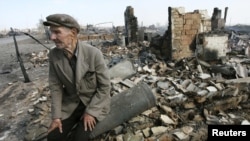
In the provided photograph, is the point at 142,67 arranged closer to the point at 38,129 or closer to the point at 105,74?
the point at 38,129

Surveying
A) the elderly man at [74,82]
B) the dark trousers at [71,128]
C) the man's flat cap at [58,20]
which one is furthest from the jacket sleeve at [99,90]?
the man's flat cap at [58,20]

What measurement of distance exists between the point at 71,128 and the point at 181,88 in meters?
2.52

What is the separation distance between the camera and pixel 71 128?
104 inches

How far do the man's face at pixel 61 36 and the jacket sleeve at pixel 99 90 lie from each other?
33 cm

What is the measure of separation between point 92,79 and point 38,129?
2089 millimetres

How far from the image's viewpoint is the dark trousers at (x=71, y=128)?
2.55 meters

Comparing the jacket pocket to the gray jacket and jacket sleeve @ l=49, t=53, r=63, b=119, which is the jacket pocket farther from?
jacket sleeve @ l=49, t=53, r=63, b=119

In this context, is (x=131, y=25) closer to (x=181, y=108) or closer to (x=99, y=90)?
(x=181, y=108)

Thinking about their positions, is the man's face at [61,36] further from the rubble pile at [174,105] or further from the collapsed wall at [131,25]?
the collapsed wall at [131,25]

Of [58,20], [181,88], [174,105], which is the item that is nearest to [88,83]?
[58,20]

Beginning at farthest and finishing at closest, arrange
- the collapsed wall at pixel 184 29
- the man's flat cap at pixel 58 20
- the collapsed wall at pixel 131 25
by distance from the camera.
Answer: the collapsed wall at pixel 131 25
the collapsed wall at pixel 184 29
the man's flat cap at pixel 58 20

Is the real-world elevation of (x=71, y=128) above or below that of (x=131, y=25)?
below

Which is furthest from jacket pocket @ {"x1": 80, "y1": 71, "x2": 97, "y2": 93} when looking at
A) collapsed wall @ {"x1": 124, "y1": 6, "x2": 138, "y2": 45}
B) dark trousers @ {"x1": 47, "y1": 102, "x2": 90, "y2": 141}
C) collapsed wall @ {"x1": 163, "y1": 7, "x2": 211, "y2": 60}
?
collapsed wall @ {"x1": 124, "y1": 6, "x2": 138, "y2": 45}

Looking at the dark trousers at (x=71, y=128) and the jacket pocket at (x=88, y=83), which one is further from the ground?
the jacket pocket at (x=88, y=83)
